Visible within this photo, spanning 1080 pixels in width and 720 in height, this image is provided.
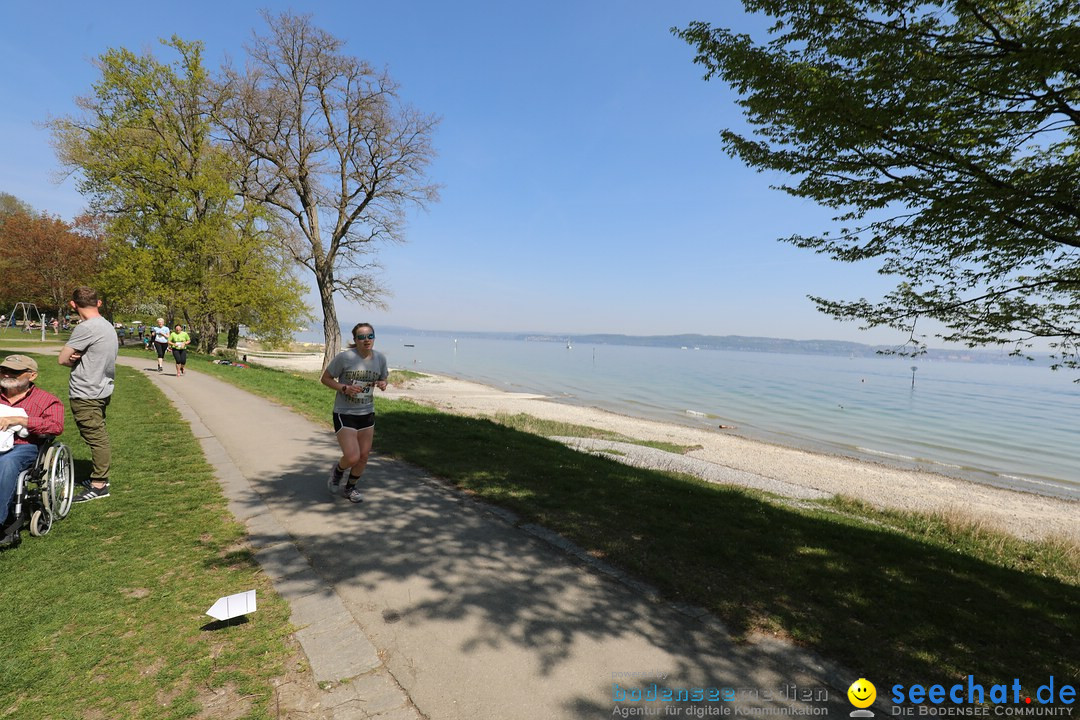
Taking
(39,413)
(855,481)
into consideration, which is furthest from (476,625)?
(855,481)

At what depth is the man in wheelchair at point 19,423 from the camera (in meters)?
3.88

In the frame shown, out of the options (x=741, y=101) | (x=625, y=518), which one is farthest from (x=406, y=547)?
(x=741, y=101)

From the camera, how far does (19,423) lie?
411cm

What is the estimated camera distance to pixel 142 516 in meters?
4.77

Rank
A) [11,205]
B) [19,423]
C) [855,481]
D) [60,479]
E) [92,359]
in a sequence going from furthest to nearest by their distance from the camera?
[11,205]
[855,481]
[92,359]
[60,479]
[19,423]

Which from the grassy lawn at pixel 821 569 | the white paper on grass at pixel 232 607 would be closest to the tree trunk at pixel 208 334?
the grassy lawn at pixel 821 569

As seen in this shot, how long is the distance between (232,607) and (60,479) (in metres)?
3.17

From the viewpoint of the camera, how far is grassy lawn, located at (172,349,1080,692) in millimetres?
3146

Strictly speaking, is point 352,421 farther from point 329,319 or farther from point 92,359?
point 329,319

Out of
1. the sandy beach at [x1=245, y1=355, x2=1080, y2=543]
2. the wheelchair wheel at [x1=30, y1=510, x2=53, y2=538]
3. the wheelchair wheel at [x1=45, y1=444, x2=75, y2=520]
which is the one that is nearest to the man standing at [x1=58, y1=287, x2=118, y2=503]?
the wheelchair wheel at [x1=45, y1=444, x2=75, y2=520]

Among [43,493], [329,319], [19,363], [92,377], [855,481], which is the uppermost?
[329,319]

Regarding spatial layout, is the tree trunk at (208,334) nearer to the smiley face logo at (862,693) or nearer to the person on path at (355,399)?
the person on path at (355,399)

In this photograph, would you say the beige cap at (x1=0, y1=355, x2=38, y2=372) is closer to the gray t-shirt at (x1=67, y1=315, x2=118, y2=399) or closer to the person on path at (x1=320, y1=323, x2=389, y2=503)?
the gray t-shirt at (x1=67, y1=315, x2=118, y2=399)

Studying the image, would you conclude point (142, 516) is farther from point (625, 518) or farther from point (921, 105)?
point (921, 105)
